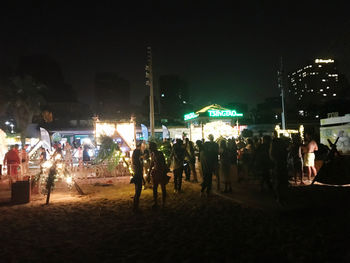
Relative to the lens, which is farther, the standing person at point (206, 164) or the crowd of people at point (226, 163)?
the standing person at point (206, 164)

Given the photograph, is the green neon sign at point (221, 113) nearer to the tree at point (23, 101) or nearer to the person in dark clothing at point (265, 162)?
the person in dark clothing at point (265, 162)

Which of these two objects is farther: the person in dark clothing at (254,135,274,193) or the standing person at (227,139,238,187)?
the standing person at (227,139,238,187)

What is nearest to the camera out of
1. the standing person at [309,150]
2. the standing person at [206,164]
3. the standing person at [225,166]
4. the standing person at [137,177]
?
the standing person at [137,177]

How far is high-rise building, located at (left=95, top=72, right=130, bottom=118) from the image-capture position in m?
60.4

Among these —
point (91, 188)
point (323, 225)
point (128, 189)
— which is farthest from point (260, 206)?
point (91, 188)

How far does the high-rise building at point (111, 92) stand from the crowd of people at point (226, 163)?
49584 mm

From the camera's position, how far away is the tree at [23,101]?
33906 mm

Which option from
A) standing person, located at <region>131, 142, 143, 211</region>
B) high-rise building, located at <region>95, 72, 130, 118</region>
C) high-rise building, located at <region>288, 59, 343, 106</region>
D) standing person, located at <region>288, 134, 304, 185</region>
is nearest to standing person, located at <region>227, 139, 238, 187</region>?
standing person, located at <region>288, 134, 304, 185</region>

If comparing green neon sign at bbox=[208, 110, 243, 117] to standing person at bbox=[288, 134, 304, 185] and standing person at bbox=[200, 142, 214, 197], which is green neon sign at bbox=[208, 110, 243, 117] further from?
standing person at bbox=[200, 142, 214, 197]

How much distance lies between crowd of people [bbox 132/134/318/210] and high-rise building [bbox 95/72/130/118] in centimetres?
4958

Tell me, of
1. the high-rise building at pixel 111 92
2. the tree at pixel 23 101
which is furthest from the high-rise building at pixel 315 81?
the tree at pixel 23 101

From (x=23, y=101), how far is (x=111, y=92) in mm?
29903

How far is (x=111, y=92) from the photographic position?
208 feet

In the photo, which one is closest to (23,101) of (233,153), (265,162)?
(233,153)
